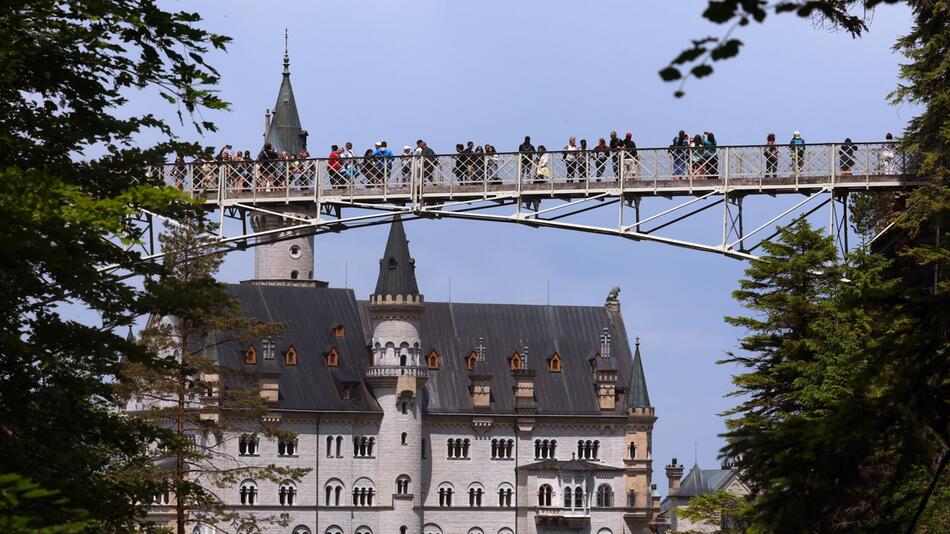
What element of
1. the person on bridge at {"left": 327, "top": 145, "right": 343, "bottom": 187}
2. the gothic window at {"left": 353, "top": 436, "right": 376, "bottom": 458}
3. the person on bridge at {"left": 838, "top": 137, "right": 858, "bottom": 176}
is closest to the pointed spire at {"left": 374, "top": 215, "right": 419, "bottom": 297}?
the gothic window at {"left": 353, "top": 436, "right": 376, "bottom": 458}

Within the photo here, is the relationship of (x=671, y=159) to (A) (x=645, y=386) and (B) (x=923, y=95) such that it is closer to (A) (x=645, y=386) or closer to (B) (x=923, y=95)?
(B) (x=923, y=95)

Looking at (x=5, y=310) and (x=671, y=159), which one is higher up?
(x=671, y=159)

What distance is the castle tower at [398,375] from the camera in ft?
405

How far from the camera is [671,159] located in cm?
4597

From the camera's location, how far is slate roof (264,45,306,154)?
440 feet

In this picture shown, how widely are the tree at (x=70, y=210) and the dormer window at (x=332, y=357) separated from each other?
95456 millimetres

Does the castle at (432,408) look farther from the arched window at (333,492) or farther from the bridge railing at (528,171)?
the bridge railing at (528,171)

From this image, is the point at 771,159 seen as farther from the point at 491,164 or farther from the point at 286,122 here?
the point at 286,122

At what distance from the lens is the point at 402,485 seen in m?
123

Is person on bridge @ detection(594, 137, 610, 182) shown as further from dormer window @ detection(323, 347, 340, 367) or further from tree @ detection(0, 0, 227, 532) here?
dormer window @ detection(323, 347, 340, 367)

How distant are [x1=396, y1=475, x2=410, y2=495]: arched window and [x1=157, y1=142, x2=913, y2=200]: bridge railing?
7465 centimetres

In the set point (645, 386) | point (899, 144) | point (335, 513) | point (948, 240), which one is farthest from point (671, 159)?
point (645, 386)

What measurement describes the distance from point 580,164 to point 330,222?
5365mm

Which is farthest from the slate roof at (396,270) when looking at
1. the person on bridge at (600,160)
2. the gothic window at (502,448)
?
the person on bridge at (600,160)
